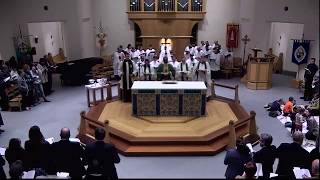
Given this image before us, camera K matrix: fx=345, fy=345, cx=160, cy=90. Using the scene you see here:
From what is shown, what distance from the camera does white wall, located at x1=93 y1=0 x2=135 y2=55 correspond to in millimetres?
17891

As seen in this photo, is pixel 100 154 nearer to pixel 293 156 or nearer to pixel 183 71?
pixel 293 156

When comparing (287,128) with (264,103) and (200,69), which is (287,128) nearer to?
(264,103)

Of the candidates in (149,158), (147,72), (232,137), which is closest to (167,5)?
(147,72)

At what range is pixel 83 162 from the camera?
20.2 ft

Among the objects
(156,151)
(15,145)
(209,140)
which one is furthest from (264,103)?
(15,145)

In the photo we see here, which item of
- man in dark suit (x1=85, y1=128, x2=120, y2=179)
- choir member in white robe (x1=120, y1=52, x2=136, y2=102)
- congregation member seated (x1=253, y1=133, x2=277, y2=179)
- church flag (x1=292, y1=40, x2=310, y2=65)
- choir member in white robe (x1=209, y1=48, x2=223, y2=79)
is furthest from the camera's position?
choir member in white robe (x1=209, y1=48, x2=223, y2=79)

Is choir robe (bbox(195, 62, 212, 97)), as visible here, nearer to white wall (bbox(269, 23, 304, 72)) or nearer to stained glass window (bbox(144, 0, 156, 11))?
stained glass window (bbox(144, 0, 156, 11))

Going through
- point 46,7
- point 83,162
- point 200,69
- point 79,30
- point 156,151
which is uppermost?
point 46,7

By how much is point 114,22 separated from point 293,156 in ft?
45.8

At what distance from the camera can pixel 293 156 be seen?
578cm

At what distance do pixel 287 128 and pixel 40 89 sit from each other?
8.83m

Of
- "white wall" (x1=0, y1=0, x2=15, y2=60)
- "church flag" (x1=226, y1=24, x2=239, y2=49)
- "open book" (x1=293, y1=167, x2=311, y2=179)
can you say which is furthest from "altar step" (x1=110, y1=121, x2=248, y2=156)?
"church flag" (x1=226, y1=24, x2=239, y2=49)

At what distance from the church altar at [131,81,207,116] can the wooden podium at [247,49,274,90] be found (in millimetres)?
5247

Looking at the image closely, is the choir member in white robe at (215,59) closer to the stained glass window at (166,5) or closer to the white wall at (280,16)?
the white wall at (280,16)
